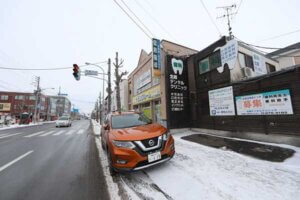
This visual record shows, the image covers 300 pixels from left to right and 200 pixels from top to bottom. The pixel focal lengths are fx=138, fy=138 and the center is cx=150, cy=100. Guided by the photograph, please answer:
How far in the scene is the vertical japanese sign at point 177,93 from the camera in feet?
33.0

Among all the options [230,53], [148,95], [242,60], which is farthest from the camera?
[148,95]

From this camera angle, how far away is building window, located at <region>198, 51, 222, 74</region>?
9156 millimetres

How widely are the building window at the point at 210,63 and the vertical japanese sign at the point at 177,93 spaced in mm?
1354

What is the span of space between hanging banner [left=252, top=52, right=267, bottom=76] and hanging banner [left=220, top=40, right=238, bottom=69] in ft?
9.05

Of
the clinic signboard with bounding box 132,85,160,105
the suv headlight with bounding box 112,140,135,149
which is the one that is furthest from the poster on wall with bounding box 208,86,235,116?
the suv headlight with bounding box 112,140,135,149

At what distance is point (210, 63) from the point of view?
9.77m

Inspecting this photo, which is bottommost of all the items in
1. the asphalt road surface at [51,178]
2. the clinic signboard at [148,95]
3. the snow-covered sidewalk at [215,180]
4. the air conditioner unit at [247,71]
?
the asphalt road surface at [51,178]

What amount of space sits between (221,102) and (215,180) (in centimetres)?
650

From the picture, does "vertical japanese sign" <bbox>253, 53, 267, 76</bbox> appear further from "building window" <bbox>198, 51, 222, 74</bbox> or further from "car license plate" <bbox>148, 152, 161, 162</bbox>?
"car license plate" <bbox>148, 152, 161, 162</bbox>

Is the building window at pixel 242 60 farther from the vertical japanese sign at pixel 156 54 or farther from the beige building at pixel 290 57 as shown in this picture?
the beige building at pixel 290 57

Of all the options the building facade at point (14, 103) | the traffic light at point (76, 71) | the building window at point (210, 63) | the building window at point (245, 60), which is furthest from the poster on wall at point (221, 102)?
the building facade at point (14, 103)

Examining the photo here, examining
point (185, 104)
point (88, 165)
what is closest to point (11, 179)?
point (88, 165)

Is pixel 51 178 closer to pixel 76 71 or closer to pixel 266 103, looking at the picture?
pixel 76 71

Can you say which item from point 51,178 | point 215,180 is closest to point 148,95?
point 51,178
